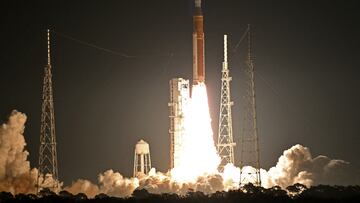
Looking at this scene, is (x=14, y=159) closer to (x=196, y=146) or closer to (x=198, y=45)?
(x=196, y=146)

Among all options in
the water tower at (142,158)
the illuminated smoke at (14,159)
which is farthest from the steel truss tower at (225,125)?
the illuminated smoke at (14,159)

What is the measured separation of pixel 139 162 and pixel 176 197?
636 inches

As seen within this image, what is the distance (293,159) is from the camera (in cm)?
8400

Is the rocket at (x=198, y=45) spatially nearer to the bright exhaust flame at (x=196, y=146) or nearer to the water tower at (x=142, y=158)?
the bright exhaust flame at (x=196, y=146)

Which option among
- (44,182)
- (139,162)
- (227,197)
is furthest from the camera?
(139,162)

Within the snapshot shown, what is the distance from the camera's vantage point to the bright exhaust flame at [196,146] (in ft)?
273

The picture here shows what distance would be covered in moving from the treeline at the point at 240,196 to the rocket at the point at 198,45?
735 centimetres

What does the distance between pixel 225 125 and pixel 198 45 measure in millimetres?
4978

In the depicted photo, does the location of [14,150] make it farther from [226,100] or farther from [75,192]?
[226,100]

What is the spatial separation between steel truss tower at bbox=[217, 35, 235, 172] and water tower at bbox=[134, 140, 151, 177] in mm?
4356

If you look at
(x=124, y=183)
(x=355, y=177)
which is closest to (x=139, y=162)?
(x=124, y=183)

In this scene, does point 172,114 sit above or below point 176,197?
above

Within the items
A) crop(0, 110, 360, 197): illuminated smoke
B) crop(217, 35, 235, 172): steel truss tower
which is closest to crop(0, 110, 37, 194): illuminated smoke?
crop(0, 110, 360, 197): illuminated smoke

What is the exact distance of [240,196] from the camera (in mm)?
72500
